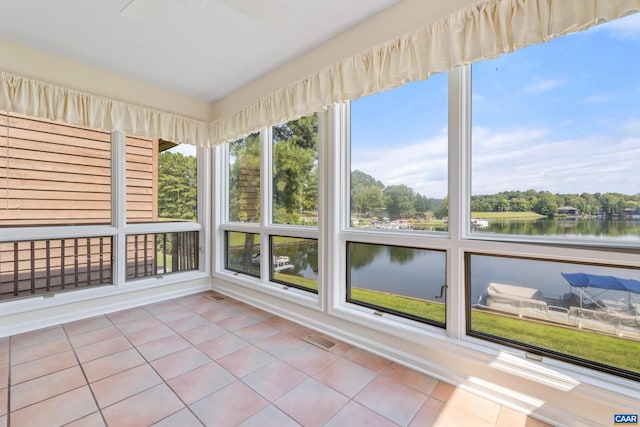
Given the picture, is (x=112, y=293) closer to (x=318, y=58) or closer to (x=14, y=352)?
(x=14, y=352)

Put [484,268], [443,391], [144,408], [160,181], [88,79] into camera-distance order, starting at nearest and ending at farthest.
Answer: [144,408] < [443,391] < [484,268] < [88,79] < [160,181]

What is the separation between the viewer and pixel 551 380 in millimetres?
1576

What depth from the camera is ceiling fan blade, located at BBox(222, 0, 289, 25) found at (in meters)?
1.54

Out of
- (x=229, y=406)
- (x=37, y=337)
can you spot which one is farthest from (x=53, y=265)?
(x=229, y=406)

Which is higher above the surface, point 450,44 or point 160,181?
point 450,44

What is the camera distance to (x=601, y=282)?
1.56 m

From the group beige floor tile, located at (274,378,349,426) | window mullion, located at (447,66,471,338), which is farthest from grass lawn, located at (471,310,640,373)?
beige floor tile, located at (274,378,349,426)

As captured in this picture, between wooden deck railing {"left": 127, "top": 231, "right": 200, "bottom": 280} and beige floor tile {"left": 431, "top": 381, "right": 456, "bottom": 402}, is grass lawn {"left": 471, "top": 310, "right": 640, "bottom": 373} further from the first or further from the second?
wooden deck railing {"left": 127, "top": 231, "right": 200, "bottom": 280}

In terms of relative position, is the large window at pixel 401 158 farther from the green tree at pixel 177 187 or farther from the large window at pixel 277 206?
the green tree at pixel 177 187

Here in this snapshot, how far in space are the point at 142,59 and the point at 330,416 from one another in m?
→ 3.42

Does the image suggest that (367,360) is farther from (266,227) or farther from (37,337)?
(37,337)

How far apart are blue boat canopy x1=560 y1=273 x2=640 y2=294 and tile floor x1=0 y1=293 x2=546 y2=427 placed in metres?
0.82

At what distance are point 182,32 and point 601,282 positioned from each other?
3354 millimetres

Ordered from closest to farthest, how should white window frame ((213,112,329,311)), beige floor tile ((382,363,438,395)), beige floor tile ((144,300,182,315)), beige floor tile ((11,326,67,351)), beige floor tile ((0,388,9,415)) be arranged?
beige floor tile ((0,388,9,415)) < beige floor tile ((382,363,438,395)) < beige floor tile ((11,326,67,351)) < white window frame ((213,112,329,311)) < beige floor tile ((144,300,182,315))
